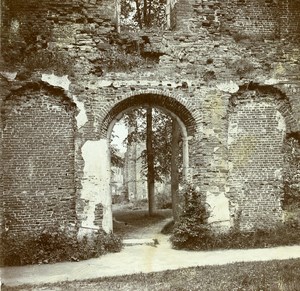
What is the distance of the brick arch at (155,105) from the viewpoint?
984cm

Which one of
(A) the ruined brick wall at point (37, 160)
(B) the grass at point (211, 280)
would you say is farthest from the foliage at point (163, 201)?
(B) the grass at point (211, 280)

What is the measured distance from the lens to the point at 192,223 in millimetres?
9430

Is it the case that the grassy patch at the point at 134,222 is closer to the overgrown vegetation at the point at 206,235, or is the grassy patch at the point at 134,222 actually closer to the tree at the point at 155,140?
the tree at the point at 155,140

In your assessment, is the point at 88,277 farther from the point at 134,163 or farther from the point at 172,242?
the point at 134,163

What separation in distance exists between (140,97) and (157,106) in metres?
0.65

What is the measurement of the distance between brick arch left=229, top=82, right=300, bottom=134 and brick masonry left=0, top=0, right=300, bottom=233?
0.08ft

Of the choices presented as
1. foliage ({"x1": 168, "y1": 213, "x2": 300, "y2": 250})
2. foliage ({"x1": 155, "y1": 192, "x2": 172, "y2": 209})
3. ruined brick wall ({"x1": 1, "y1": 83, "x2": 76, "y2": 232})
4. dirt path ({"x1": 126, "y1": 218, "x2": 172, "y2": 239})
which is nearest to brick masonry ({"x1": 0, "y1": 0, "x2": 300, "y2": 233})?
ruined brick wall ({"x1": 1, "y1": 83, "x2": 76, "y2": 232})

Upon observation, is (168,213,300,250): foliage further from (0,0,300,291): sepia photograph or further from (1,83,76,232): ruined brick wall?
(1,83,76,232): ruined brick wall

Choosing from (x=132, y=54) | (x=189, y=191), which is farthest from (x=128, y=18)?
(x=189, y=191)

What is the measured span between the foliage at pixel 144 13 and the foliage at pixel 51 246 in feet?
35.5

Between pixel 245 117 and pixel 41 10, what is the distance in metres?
5.65

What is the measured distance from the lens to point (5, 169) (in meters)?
9.46

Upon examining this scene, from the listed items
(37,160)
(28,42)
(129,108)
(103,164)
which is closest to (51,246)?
(37,160)

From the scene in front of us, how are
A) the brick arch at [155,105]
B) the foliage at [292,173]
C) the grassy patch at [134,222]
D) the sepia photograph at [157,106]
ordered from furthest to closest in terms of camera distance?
the grassy patch at [134,222] < the foliage at [292,173] < the brick arch at [155,105] < the sepia photograph at [157,106]
